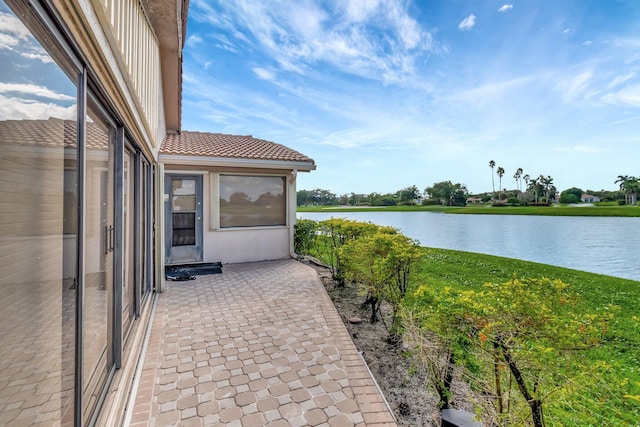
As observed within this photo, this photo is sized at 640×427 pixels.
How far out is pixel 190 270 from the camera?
7695mm

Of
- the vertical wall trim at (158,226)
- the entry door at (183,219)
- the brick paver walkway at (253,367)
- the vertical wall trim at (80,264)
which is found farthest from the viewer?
the entry door at (183,219)

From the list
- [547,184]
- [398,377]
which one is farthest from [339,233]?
[547,184]

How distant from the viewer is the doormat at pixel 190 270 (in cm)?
706

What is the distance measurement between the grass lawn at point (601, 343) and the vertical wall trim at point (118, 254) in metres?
3.60

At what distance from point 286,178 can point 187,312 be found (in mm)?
5299

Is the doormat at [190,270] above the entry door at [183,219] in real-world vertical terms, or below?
below

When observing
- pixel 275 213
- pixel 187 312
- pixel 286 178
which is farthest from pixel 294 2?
pixel 187 312

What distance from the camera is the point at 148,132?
13.8 feet

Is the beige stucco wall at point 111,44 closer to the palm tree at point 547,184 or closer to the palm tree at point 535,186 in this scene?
the palm tree at point 535,186

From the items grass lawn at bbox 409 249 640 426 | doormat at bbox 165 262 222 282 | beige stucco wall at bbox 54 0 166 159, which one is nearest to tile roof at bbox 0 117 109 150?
beige stucco wall at bbox 54 0 166 159

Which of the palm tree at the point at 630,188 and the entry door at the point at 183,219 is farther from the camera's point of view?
the palm tree at the point at 630,188

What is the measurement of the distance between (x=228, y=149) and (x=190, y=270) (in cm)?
363

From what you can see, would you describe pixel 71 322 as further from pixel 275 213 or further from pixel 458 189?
pixel 458 189

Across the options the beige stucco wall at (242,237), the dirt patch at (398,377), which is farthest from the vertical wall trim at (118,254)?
the beige stucco wall at (242,237)
